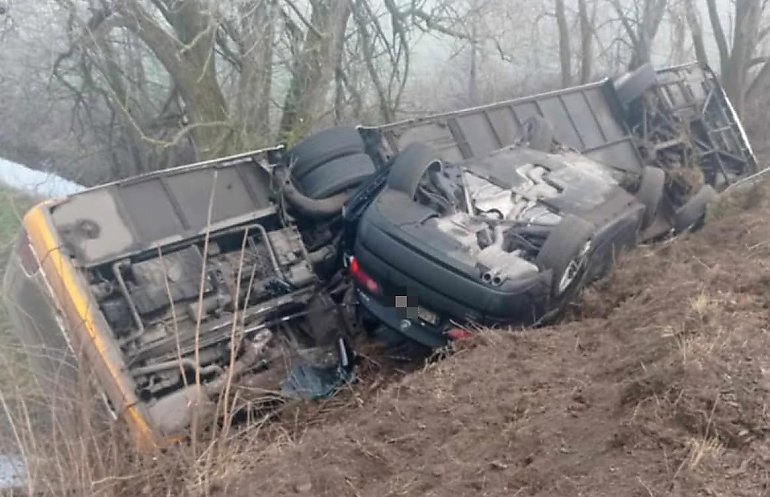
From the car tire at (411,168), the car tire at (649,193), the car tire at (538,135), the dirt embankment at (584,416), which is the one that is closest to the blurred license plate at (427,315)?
the dirt embankment at (584,416)

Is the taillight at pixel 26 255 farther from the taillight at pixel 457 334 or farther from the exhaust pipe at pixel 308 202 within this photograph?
the taillight at pixel 457 334

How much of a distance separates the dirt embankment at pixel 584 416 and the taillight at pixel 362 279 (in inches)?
28.1

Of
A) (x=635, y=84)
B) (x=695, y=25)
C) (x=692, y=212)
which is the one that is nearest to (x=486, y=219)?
(x=692, y=212)

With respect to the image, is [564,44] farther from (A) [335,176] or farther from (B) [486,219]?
(B) [486,219]

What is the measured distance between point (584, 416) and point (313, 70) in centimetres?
775

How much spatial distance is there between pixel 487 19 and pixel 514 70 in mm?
3136

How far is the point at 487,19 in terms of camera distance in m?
13.6

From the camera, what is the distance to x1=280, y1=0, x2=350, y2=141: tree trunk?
33.5 ft

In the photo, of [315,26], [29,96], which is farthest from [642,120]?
[29,96]

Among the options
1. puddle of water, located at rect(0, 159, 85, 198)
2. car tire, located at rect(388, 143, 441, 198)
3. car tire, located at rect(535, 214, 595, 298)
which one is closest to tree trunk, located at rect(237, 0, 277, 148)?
puddle of water, located at rect(0, 159, 85, 198)

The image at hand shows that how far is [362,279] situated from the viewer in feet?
17.0

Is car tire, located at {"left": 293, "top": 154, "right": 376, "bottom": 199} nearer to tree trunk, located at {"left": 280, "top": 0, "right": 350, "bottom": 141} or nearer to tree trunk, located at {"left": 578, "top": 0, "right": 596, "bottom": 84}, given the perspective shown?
tree trunk, located at {"left": 280, "top": 0, "right": 350, "bottom": 141}

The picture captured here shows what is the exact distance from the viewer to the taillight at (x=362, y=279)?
16.8 ft

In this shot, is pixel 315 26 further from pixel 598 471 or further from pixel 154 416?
pixel 598 471
